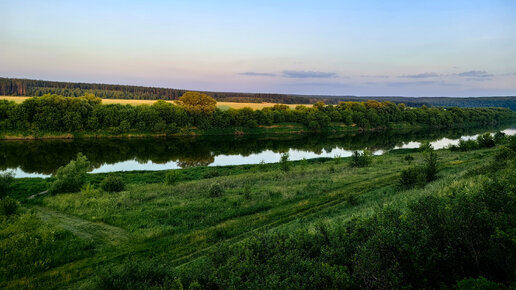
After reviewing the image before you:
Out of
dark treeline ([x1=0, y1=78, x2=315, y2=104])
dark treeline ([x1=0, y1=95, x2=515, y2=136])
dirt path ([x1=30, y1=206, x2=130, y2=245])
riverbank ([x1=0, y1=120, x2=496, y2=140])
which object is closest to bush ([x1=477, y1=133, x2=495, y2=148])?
dirt path ([x1=30, y1=206, x2=130, y2=245])

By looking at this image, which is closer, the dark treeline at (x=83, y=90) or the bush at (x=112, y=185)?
the bush at (x=112, y=185)

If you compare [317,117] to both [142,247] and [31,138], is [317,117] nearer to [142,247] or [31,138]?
[31,138]

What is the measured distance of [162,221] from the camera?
12742 mm

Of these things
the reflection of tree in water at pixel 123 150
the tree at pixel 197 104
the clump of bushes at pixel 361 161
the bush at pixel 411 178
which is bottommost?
the reflection of tree in water at pixel 123 150

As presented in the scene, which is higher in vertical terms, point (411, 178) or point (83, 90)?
point (83, 90)

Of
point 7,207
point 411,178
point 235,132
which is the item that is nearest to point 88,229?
point 7,207

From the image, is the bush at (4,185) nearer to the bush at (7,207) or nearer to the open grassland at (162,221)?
the open grassland at (162,221)

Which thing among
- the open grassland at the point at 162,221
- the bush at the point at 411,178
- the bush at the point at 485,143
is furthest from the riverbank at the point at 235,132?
the bush at the point at 411,178

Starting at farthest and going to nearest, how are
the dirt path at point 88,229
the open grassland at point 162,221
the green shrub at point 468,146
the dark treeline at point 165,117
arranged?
the dark treeline at point 165,117 < the green shrub at point 468,146 < the dirt path at point 88,229 < the open grassland at point 162,221

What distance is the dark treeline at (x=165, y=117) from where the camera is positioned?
57562 mm

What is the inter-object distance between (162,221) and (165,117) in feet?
205

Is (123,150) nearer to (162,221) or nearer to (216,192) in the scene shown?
(216,192)

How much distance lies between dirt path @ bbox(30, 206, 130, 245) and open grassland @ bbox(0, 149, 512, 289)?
0.12 feet

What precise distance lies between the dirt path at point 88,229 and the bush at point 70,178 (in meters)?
5.56
